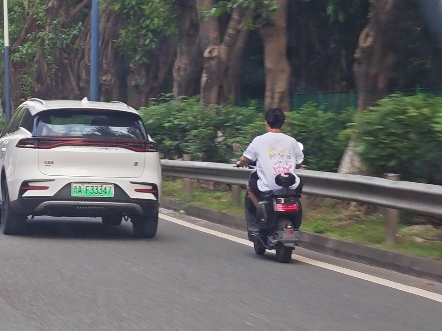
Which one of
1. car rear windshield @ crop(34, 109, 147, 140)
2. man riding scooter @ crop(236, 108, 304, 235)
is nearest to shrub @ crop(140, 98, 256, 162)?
car rear windshield @ crop(34, 109, 147, 140)

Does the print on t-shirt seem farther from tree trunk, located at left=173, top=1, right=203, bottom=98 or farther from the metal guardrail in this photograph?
tree trunk, located at left=173, top=1, right=203, bottom=98

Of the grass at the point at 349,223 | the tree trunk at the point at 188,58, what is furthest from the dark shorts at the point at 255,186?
the tree trunk at the point at 188,58

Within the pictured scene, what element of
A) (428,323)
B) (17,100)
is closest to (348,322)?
(428,323)

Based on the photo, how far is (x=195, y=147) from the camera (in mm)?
16375

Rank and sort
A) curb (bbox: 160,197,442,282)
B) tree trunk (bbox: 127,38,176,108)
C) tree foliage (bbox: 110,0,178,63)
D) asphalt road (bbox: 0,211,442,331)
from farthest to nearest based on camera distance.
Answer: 1. tree trunk (bbox: 127,38,176,108)
2. tree foliage (bbox: 110,0,178,63)
3. curb (bbox: 160,197,442,282)
4. asphalt road (bbox: 0,211,442,331)

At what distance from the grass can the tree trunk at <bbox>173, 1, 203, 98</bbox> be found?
24.9 feet

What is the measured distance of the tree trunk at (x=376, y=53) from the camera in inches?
495

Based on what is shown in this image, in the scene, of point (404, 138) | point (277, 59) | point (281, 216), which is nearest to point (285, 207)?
point (281, 216)

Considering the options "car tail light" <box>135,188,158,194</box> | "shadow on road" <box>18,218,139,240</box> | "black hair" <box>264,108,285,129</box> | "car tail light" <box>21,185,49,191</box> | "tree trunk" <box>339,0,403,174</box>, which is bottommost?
"shadow on road" <box>18,218,139,240</box>

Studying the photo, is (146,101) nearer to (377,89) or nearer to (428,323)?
(377,89)

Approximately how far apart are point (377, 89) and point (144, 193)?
13.2ft

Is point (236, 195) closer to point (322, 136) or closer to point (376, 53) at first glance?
point (322, 136)

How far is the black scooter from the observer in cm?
916

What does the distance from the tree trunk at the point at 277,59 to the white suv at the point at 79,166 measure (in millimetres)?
5898
